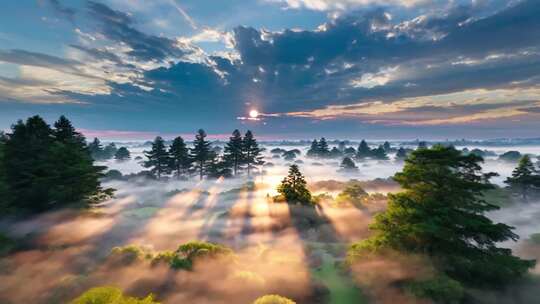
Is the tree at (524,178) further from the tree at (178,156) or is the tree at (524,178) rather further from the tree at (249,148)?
the tree at (178,156)

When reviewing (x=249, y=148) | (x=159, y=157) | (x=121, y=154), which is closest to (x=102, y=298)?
(x=159, y=157)

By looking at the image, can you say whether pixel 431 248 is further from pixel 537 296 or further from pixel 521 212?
pixel 521 212

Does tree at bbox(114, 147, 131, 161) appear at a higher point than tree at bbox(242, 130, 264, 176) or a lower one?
lower

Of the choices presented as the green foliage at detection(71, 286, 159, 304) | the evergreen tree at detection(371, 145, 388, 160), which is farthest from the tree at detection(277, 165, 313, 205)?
the evergreen tree at detection(371, 145, 388, 160)

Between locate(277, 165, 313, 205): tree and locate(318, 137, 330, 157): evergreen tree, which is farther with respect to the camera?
locate(318, 137, 330, 157): evergreen tree

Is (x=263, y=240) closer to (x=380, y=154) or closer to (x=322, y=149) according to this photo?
(x=322, y=149)

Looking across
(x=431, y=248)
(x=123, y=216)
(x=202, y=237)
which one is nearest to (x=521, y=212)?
(x=431, y=248)

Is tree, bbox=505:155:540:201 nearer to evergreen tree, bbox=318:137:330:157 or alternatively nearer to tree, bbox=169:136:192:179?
tree, bbox=169:136:192:179

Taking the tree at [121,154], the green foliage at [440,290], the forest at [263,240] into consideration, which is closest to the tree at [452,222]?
the forest at [263,240]
